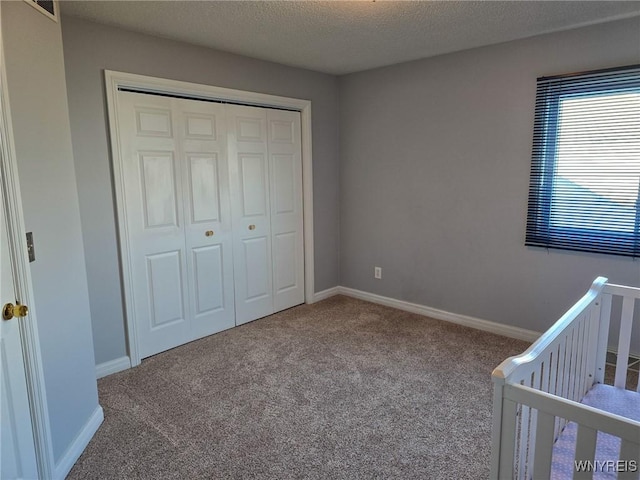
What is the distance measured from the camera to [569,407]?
1210mm

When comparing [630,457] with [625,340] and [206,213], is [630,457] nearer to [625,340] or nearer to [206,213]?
[625,340]

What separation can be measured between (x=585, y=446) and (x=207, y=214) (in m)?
2.91

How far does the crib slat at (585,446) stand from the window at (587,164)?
215 cm

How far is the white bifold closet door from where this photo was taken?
9.97 feet

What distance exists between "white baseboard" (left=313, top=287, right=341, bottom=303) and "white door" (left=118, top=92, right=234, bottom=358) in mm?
1065

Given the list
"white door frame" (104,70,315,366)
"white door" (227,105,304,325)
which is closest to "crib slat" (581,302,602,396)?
"white door" (227,105,304,325)

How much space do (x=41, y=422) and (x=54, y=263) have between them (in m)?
0.69

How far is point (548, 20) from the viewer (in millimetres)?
2717

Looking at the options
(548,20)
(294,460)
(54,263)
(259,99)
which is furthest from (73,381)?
(548,20)

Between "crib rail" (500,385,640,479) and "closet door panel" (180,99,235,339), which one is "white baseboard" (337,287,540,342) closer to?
"closet door panel" (180,99,235,339)

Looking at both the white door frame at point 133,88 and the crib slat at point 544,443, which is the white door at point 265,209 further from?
the crib slat at point 544,443

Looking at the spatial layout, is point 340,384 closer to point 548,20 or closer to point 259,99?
point 259,99

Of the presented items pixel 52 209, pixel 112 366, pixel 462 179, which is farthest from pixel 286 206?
pixel 52 209

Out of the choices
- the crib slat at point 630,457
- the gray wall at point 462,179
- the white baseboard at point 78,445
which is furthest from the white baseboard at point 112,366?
the crib slat at point 630,457
